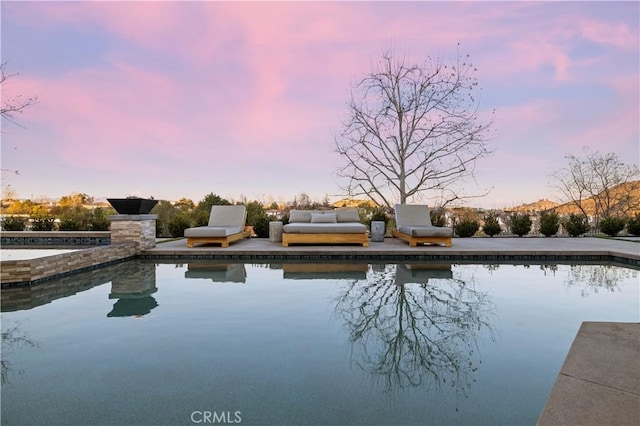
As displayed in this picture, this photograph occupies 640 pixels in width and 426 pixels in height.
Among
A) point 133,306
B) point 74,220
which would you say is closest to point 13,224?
point 74,220

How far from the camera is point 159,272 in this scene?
6.07 meters

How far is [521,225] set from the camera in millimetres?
10898

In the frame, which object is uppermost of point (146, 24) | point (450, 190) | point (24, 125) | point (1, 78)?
point (146, 24)

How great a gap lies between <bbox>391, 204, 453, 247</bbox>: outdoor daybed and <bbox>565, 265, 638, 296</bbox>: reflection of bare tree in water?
2.47 m

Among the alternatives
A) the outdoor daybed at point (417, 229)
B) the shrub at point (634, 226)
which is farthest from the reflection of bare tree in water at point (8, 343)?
the shrub at point (634, 226)

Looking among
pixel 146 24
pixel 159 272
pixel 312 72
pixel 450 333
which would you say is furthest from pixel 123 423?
pixel 312 72

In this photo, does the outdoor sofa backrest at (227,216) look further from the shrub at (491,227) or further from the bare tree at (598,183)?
the bare tree at (598,183)

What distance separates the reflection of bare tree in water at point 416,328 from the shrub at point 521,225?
271 inches

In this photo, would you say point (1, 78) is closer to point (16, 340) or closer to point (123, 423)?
point (16, 340)

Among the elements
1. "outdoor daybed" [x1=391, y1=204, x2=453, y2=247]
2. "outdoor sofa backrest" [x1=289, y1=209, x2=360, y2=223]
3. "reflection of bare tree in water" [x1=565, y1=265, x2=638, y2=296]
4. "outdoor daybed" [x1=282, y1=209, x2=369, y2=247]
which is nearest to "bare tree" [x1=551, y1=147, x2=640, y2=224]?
"outdoor daybed" [x1=391, y1=204, x2=453, y2=247]

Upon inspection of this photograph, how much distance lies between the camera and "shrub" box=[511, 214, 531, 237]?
35.7 ft

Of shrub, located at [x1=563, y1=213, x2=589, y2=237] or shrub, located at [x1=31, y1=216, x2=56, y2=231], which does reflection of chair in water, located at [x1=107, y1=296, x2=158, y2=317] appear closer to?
shrub, located at [x1=31, y1=216, x2=56, y2=231]

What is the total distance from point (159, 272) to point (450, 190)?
949 centimetres

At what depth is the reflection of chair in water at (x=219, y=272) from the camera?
5512 millimetres
